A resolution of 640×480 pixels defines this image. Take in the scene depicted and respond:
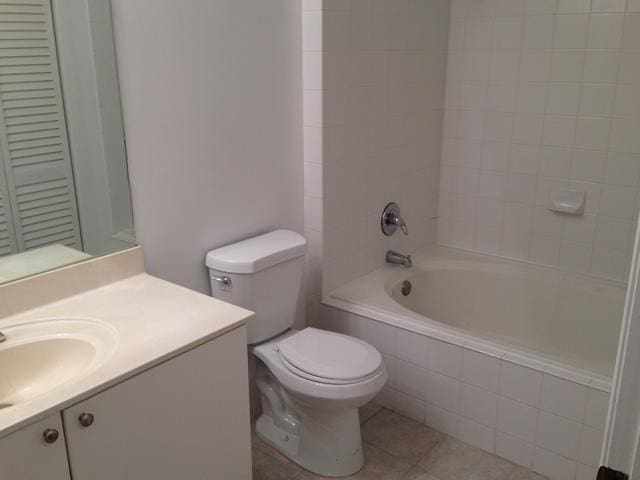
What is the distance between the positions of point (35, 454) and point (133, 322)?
0.44m

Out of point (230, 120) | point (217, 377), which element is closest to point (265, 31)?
point (230, 120)

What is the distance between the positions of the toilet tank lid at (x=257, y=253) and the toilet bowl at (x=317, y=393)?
311mm

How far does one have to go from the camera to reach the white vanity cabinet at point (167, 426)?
1.28 m

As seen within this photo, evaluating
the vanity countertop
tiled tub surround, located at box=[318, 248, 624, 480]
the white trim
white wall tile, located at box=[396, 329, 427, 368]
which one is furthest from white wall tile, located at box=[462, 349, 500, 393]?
the white trim

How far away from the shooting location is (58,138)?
5.52 ft

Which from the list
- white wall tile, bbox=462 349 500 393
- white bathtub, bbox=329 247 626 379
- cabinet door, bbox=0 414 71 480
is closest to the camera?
cabinet door, bbox=0 414 71 480

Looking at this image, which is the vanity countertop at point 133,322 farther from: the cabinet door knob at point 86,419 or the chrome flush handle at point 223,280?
the chrome flush handle at point 223,280

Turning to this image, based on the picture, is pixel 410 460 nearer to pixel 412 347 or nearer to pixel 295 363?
pixel 412 347

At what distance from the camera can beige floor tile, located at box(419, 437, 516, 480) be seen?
216cm

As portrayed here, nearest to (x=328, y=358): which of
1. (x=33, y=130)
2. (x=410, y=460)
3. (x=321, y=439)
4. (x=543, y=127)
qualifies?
(x=321, y=439)

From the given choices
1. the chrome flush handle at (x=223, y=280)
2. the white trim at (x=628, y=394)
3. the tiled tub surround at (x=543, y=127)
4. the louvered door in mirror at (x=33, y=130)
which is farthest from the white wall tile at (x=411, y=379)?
the white trim at (x=628, y=394)

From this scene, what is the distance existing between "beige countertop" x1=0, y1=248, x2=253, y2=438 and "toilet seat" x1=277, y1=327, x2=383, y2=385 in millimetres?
484

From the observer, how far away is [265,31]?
2170 millimetres

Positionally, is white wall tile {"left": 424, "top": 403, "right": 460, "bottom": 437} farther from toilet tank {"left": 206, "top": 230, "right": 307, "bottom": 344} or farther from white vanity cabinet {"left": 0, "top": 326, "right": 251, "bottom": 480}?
white vanity cabinet {"left": 0, "top": 326, "right": 251, "bottom": 480}
